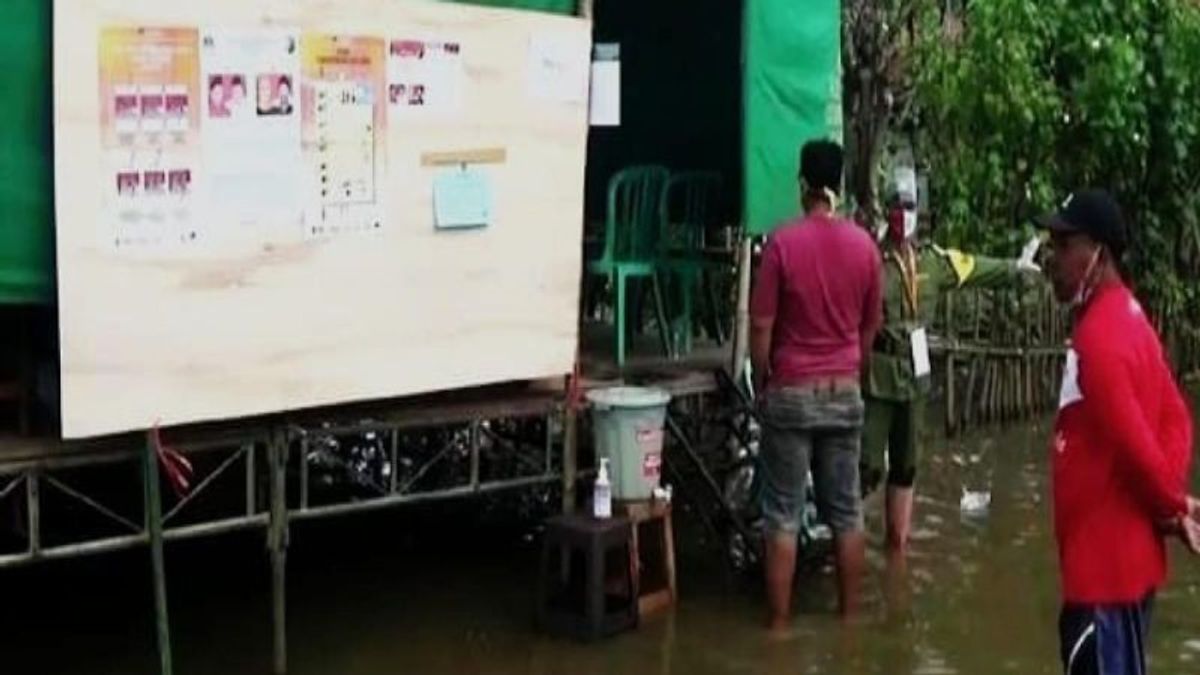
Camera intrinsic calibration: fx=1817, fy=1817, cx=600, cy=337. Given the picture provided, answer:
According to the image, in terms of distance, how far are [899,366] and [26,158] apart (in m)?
4.23

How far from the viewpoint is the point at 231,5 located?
633cm

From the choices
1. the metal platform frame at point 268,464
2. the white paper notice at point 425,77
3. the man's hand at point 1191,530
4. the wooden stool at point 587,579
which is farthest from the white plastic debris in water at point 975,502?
the man's hand at point 1191,530

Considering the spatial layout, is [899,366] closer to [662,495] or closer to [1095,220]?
[662,495]

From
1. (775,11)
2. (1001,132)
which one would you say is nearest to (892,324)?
(775,11)

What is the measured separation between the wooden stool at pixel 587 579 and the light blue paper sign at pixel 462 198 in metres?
1.41

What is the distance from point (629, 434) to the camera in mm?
7867

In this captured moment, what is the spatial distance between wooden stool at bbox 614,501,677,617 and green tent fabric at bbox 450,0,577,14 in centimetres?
215

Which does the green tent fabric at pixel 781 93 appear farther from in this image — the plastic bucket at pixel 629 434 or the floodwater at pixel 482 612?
the floodwater at pixel 482 612

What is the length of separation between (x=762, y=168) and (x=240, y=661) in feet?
10.4

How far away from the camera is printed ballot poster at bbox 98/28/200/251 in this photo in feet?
→ 19.7

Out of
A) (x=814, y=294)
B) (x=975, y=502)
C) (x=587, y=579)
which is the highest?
(x=814, y=294)

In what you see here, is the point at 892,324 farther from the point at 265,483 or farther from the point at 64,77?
the point at 64,77

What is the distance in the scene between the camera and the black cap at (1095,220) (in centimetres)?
496

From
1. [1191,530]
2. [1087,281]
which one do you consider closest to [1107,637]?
[1191,530]
